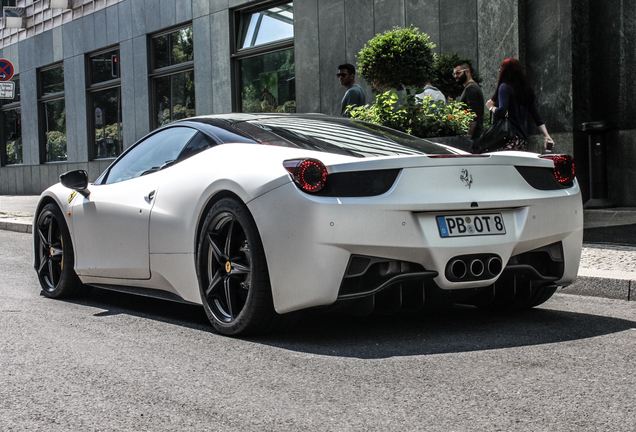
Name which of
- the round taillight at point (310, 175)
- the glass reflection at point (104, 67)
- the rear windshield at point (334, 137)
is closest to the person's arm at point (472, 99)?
the rear windshield at point (334, 137)

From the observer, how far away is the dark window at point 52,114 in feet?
79.1

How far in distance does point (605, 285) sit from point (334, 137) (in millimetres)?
2464

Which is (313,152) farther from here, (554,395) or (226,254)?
(554,395)

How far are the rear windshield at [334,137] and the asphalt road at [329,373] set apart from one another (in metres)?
0.98

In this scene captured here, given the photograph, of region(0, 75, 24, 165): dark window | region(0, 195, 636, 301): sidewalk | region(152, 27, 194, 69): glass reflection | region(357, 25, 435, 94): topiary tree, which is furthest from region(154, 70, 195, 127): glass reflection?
region(0, 195, 636, 301): sidewalk

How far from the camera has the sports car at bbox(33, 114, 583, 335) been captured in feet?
12.3

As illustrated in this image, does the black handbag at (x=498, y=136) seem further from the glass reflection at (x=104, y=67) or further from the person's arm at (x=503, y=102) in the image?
the glass reflection at (x=104, y=67)

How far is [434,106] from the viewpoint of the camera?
9.42 metres

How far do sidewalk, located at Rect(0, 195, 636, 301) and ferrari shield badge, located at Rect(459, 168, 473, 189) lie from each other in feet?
7.05

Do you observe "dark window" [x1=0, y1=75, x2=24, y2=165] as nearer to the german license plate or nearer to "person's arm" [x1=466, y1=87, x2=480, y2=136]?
"person's arm" [x1=466, y1=87, x2=480, y2=136]

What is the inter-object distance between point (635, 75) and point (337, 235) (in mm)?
8713

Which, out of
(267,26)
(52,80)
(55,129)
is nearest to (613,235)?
Result: (267,26)

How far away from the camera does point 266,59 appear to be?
16688 millimetres

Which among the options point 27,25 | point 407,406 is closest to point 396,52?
point 407,406
